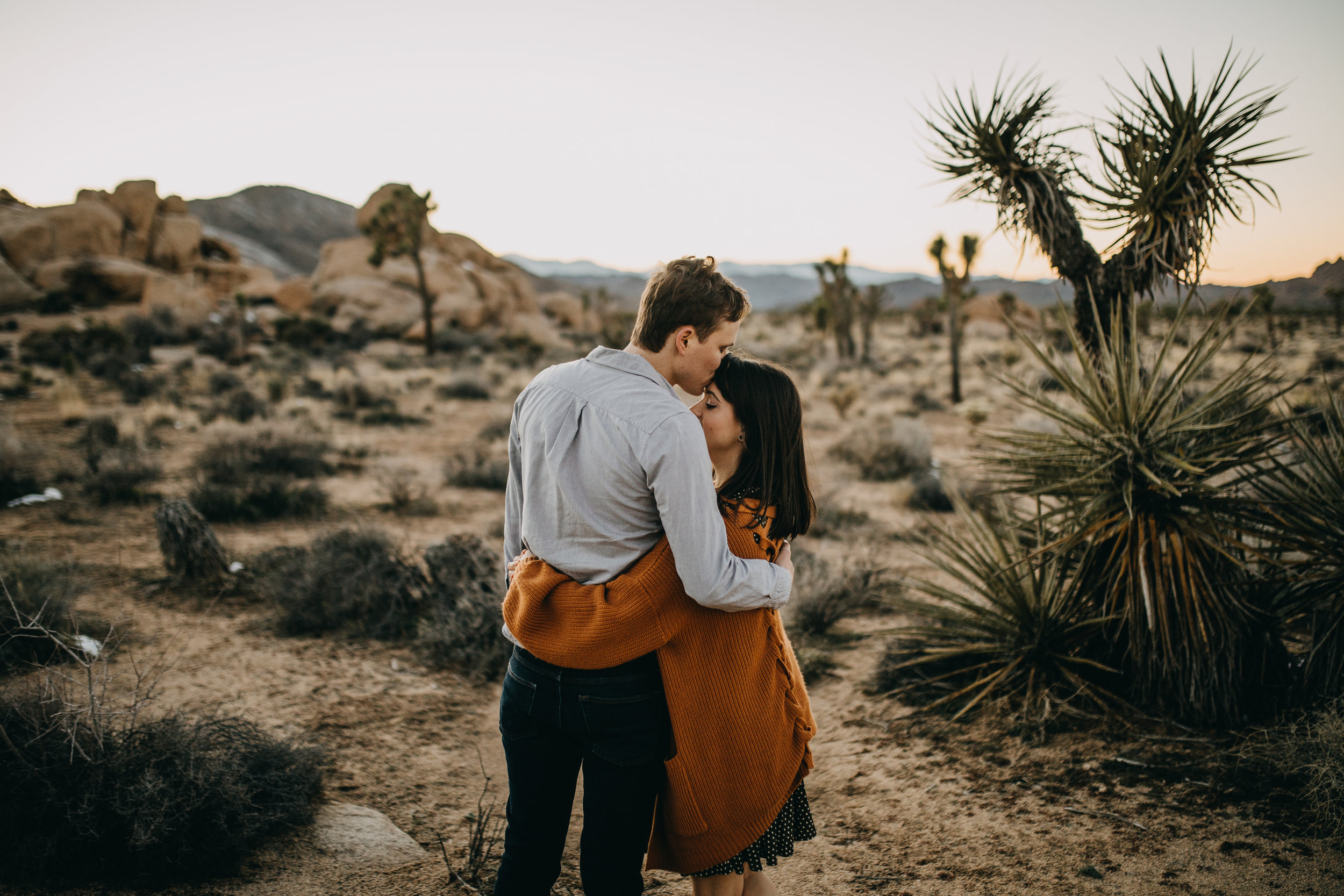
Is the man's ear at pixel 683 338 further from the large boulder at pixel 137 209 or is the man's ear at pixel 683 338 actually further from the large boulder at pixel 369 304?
the large boulder at pixel 137 209

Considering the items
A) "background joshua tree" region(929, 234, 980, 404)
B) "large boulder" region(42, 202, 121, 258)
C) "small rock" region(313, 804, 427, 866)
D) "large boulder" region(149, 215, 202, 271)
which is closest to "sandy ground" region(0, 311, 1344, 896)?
"small rock" region(313, 804, 427, 866)

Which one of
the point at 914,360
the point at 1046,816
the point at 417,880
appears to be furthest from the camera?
the point at 914,360

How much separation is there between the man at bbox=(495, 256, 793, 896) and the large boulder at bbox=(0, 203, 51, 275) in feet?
143

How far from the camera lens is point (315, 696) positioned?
169 inches

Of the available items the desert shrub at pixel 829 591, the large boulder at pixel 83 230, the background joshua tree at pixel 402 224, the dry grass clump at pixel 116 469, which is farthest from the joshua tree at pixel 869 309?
the large boulder at pixel 83 230

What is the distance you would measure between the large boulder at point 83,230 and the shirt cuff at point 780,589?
151 feet

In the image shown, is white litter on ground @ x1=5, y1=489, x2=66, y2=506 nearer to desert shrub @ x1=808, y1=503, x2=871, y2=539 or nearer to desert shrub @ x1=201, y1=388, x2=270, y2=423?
desert shrub @ x1=201, y1=388, x2=270, y2=423

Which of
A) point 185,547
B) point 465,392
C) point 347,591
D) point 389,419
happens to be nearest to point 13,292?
point 465,392

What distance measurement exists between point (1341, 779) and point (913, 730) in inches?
68.3

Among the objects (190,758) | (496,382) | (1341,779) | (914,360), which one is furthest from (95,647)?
(914,360)

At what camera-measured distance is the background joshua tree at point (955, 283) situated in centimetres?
1925

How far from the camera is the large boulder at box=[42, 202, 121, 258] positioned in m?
36.3

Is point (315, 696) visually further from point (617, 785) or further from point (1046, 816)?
point (1046, 816)

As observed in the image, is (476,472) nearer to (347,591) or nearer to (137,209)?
(347,591)
